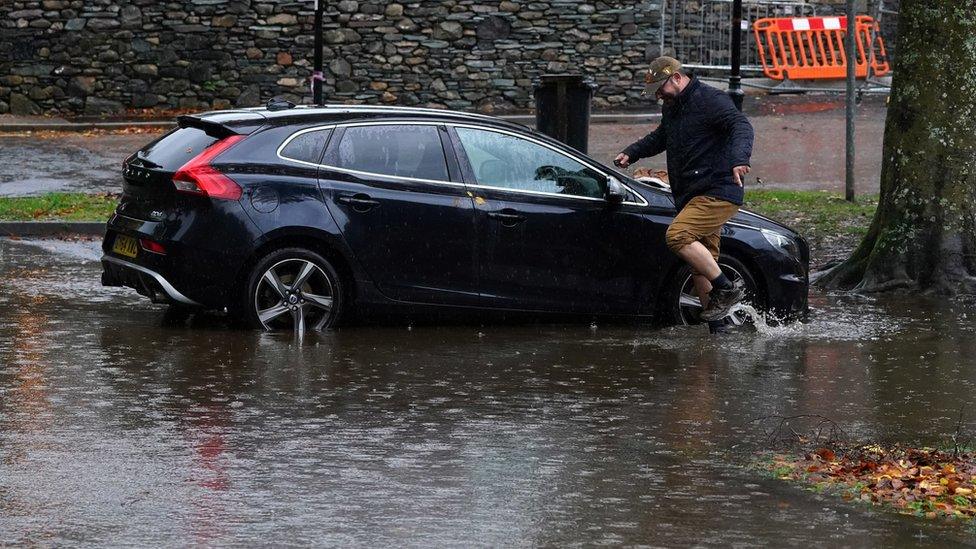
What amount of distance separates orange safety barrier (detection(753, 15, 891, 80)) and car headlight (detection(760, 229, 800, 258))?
1698 centimetres

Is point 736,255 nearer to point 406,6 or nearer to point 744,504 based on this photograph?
point 744,504

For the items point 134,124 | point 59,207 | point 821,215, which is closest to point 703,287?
point 821,215

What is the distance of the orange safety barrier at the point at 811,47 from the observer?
28359mm

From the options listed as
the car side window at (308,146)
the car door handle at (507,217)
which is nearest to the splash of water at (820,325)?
the car door handle at (507,217)

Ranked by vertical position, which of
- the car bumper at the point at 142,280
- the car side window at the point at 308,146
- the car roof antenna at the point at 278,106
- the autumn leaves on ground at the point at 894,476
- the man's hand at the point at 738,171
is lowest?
the autumn leaves on ground at the point at 894,476

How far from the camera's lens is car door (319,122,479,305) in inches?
432

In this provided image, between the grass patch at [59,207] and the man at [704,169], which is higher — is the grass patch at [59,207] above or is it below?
below

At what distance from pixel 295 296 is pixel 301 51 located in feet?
53.7

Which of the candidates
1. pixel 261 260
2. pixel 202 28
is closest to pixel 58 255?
pixel 261 260

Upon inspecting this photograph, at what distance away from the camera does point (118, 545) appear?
19.7 feet

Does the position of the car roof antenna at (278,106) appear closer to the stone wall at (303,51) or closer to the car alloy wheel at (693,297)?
the car alloy wheel at (693,297)

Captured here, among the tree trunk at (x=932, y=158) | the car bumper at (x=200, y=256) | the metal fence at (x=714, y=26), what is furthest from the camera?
the metal fence at (x=714, y=26)

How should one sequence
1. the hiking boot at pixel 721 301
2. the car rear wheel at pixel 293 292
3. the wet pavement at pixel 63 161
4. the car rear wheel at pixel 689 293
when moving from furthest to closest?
the wet pavement at pixel 63 161
the car rear wheel at pixel 689 293
the hiking boot at pixel 721 301
the car rear wheel at pixel 293 292

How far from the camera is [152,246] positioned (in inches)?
423
